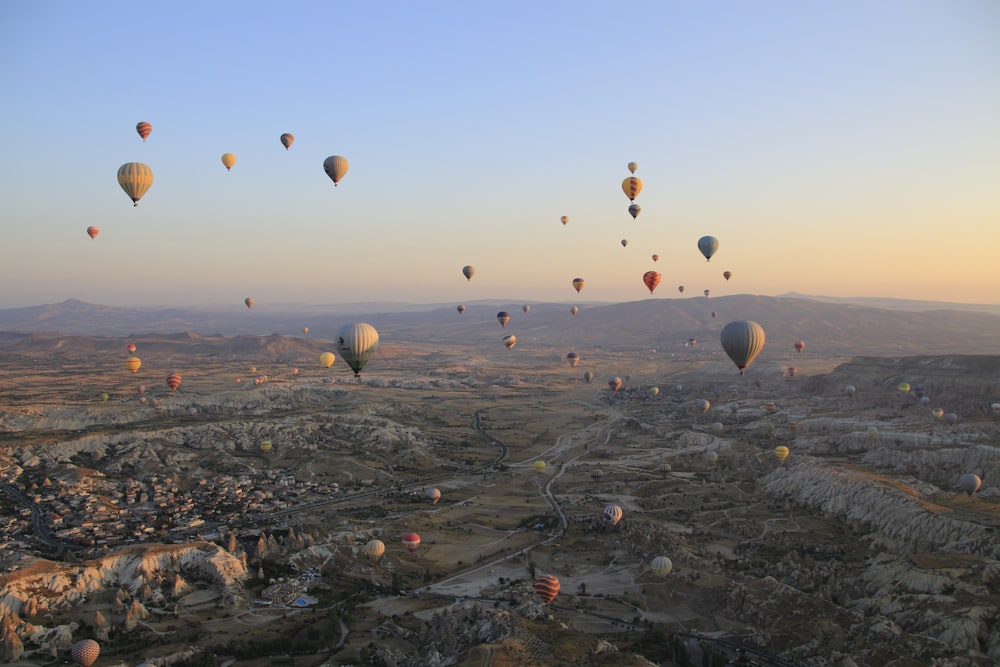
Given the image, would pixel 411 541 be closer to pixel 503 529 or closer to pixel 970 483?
pixel 503 529

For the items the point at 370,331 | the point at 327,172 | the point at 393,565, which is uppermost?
the point at 327,172

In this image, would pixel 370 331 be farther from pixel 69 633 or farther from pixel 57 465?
pixel 57 465

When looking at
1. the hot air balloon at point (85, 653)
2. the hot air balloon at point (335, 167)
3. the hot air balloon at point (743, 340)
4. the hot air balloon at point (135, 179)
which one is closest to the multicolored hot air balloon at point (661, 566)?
the hot air balloon at point (743, 340)

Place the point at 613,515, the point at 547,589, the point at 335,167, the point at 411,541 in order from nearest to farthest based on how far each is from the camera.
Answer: the point at 547,589 → the point at 411,541 → the point at 613,515 → the point at 335,167

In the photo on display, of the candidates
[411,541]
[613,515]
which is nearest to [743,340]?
[613,515]

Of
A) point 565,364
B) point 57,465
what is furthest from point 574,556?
point 565,364

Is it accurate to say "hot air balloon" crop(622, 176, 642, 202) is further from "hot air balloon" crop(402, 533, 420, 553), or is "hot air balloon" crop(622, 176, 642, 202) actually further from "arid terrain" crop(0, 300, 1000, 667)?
"hot air balloon" crop(402, 533, 420, 553)
